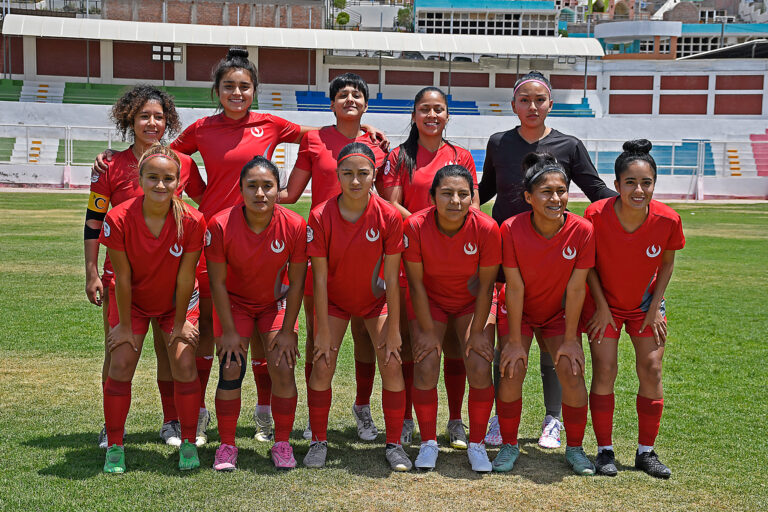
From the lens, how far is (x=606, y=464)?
4590 mm

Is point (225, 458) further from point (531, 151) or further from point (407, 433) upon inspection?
point (531, 151)

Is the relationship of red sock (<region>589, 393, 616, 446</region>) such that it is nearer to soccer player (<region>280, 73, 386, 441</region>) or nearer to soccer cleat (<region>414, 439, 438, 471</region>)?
soccer cleat (<region>414, 439, 438, 471</region>)

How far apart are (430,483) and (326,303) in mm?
1202

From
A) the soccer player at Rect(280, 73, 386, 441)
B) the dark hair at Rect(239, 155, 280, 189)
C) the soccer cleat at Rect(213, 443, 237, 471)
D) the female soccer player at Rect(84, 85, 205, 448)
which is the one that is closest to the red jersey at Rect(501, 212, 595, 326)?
the soccer player at Rect(280, 73, 386, 441)

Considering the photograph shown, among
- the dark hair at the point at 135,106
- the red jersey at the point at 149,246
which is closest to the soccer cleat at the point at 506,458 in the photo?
the red jersey at the point at 149,246

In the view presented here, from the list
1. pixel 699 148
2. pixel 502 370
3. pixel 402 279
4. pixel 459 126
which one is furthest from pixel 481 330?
pixel 459 126

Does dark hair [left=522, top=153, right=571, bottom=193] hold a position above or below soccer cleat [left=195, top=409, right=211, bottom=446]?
above

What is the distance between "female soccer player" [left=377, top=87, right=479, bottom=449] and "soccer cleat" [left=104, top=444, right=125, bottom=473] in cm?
178

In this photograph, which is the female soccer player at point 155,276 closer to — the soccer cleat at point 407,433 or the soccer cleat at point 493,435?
the soccer cleat at point 407,433

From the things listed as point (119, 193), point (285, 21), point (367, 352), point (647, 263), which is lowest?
point (367, 352)

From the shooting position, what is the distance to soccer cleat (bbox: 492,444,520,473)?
182 inches

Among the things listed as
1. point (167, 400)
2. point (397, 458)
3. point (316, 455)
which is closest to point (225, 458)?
point (316, 455)

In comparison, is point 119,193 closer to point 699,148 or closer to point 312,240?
point 312,240

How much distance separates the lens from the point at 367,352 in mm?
5422
